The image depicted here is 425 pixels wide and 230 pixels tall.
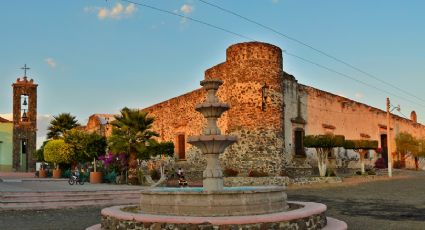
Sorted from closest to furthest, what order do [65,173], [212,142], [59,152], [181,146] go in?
[212,142] → [59,152] → [181,146] → [65,173]

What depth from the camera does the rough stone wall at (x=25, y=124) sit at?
39.7m

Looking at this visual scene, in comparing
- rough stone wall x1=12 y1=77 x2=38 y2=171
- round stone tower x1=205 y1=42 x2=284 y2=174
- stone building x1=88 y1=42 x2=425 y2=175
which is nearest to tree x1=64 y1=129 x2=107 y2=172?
stone building x1=88 y1=42 x2=425 y2=175

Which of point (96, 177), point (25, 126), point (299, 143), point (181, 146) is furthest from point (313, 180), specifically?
point (25, 126)

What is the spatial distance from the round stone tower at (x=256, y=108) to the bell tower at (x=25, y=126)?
22.2 metres

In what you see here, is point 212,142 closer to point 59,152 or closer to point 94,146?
point 94,146

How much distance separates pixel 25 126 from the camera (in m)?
40.1

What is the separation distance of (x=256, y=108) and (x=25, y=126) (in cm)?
2356

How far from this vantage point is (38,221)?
37.2 feet

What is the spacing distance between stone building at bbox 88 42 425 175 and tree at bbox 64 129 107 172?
4.78 metres

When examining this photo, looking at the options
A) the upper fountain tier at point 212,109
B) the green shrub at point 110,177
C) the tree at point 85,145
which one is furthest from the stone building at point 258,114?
the upper fountain tier at point 212,109

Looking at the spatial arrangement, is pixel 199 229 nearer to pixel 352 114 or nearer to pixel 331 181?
pixel 331 181

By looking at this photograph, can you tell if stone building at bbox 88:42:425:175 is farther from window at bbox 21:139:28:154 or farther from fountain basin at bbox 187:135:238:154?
window at bbox 21:139:28:154

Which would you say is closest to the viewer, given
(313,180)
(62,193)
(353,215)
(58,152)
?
(353,215)

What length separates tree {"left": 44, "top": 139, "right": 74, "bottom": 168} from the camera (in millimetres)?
27688
